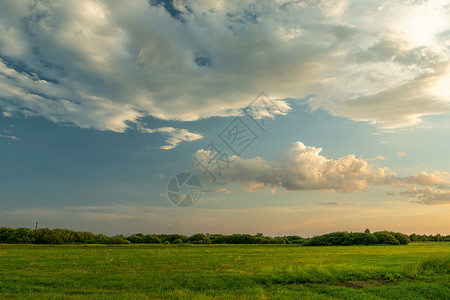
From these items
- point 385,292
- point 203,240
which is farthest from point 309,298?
point 203,240

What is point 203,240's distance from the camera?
103 meters

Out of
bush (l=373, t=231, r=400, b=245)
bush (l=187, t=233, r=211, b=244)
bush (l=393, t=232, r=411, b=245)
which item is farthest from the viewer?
bush (l=393, t=232, r=411, b=245)

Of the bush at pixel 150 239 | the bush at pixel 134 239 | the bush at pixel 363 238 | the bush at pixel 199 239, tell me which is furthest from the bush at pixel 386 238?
the bush at pixel 134 239

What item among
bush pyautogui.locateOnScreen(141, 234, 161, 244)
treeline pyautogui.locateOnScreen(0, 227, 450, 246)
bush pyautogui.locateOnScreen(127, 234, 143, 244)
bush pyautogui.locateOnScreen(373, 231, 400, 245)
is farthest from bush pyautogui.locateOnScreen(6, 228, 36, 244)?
bush pyautogui.locateOnScreen(373, 231, 400, 245)

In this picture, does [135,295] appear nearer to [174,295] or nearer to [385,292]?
[174,295]

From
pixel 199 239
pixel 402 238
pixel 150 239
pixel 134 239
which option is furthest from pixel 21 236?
pixel 402 238

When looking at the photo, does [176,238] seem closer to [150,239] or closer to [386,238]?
[150,239]

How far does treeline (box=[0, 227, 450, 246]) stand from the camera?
95.1 metres

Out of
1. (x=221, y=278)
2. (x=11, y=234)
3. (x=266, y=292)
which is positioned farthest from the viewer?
(x=11, y=234)

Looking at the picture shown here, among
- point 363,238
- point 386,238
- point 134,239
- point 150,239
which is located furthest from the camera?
point 386,238

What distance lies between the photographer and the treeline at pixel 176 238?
95.1 m

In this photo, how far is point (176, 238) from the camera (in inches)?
4311

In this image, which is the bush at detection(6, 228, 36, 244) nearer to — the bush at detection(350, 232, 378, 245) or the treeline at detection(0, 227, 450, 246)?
the treeline at detection(0, 227, 450, 246)

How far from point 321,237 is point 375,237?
19100 mm
